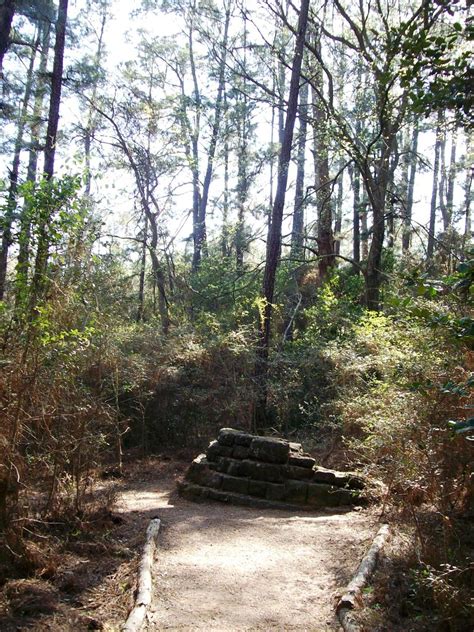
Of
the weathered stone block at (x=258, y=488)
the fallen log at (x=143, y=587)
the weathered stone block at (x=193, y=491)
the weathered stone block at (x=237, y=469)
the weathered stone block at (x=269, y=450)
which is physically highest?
the weathered stone block at (x=269, y=450)

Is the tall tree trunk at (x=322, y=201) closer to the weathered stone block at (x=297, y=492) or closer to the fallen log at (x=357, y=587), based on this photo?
the weathered stone block at (x=297, y=492)

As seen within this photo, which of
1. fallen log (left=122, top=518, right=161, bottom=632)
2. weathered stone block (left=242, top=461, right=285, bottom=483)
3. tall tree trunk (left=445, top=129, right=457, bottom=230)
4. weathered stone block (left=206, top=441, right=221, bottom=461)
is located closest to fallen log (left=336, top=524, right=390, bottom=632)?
fallen log (left=122, top=518, right=161, bottom=632)

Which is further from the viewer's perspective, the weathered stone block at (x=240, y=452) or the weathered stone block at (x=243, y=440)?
the weathered stone block at (x=243, y=440)

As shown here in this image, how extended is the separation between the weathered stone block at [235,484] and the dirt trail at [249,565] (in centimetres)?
40

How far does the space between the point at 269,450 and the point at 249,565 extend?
3.15m

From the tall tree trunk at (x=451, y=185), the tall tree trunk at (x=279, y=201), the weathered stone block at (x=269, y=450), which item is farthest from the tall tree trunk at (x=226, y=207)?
the weathered stone block at (x=269, y=450)

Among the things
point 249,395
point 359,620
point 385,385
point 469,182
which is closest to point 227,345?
point 249,395

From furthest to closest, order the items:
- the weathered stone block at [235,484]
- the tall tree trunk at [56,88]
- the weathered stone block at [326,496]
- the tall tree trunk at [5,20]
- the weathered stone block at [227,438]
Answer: the tall tree trunk at [56,88] → the tall tree trunk at [5,20] → the weathered stone block at [227,438] → the weathered stone block at [235,484] → the weathered stone block at [326,496]

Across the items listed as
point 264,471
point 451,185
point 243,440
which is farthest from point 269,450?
point 451,185

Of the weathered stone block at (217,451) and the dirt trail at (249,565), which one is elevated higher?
the weathered stone block at (217,451)

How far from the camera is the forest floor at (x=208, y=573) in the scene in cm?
452

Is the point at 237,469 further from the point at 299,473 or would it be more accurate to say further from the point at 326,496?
the point at 326,496

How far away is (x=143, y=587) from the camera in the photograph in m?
4.90

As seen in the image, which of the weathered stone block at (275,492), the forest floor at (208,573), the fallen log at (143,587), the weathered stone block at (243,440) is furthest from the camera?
the weathered stone block at (243,440)
